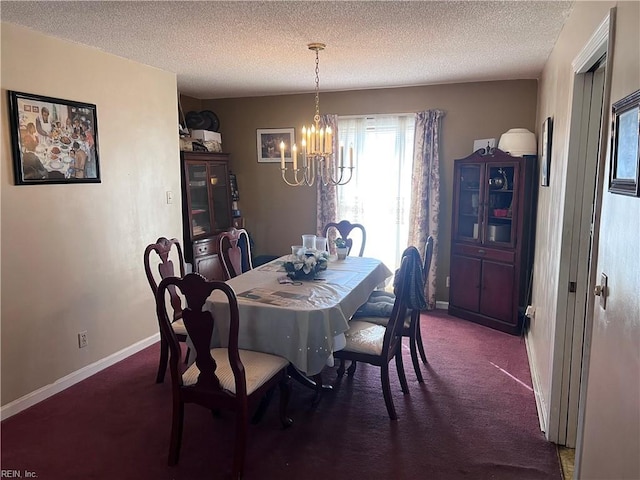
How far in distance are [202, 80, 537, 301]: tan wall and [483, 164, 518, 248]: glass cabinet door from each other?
537mm

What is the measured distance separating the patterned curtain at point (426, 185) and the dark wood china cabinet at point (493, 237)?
28cm

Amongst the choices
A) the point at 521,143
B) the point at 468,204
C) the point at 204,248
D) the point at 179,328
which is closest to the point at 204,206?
the point at 204,248

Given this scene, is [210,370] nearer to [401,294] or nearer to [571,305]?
[401,294]

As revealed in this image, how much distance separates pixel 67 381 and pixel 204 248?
75.0 inches

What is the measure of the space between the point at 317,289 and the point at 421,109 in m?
2.73

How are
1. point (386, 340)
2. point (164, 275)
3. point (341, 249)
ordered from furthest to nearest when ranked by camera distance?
point (341, 249) → point (164, 275) → point (386, 340)

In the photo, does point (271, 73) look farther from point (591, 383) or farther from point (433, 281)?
point (591, 383)

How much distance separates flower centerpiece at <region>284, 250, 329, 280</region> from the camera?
3131 millimetres

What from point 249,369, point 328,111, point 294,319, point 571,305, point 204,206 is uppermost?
point 328,111

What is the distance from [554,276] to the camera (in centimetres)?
260

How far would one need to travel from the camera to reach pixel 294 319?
2527 millimetres

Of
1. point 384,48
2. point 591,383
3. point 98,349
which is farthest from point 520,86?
point 98,349

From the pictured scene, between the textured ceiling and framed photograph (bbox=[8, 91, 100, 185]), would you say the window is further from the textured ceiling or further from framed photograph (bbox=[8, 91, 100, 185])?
framed photograph (bbox=[8, 91, 100, 185])

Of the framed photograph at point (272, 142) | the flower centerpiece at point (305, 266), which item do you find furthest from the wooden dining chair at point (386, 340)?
the framed photograph at point (272, 142)
